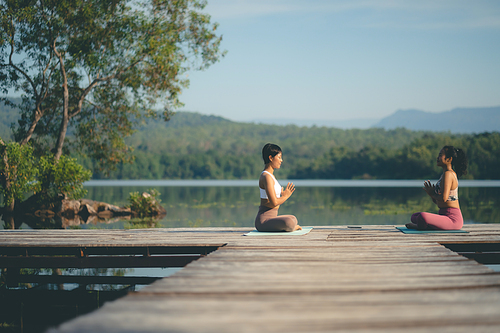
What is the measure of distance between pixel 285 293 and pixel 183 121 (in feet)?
441

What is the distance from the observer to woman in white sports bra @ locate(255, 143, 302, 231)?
5.82 meters

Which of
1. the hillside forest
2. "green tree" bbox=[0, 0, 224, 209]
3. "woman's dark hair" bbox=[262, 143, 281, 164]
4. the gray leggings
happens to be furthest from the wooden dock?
the hillside forest

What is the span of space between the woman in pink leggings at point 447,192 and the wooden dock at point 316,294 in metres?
1.07

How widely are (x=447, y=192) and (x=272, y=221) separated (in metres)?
2.38

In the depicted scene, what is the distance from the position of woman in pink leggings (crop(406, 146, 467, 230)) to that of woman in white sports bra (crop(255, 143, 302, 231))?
1847mm

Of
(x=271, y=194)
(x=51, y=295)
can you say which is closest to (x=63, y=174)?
(x=51, y=295)

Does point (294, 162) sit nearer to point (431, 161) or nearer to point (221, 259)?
point (431, 161)

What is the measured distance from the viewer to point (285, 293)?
2.79 meters

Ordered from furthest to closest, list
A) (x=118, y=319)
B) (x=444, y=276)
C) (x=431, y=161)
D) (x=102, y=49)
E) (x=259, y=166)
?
(x=259, y=166), (x=431, y=161), (x=102, y=49), (x=444, y=276), (x=118, y=319)

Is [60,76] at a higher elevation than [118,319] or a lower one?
higher

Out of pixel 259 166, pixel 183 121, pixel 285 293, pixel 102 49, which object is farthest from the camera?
pixel 183 121

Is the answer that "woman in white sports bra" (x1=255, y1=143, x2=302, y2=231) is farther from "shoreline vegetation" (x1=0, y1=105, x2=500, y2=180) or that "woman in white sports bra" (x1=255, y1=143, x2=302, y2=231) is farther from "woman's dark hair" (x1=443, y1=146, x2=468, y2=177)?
"shoreline vegetation" (x1=0, y1=105, x2=500, y2=180)

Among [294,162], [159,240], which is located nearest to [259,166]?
[294,162]

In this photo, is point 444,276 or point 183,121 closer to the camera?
point 444,276
